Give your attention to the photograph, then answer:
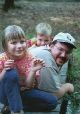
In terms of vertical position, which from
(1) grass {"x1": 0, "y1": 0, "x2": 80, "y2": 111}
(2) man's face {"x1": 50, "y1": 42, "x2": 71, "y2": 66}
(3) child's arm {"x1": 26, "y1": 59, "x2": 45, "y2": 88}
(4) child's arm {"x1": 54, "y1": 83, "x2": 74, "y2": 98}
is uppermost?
(1) grass {"x1": 0, "y1": 0, "x2": 80, "y2": 111}

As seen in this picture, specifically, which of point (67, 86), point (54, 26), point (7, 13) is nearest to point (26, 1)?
point (7, 13)

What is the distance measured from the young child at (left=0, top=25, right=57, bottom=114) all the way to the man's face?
0.25m

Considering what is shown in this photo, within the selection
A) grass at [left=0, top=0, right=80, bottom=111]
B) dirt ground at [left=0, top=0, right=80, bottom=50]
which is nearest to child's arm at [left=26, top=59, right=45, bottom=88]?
grass at [left=0, top=0, right=80, bottom=111]

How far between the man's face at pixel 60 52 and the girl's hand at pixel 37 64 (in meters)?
0.32

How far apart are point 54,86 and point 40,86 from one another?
0.48ft

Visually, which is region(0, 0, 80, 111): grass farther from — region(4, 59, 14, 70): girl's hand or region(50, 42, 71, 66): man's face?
region(4, 59, 14, 70): girl's hand

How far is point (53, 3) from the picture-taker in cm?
1825

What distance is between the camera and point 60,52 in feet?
14.6

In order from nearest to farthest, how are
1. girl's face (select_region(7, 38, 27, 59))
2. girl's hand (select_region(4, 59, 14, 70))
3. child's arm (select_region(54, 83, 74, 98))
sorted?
girl's hand (select_region(4, 59, 14, 70)), girl's face (select_region(7, 38, 27, 59)), child's arm (select_region(54, 83, 74, 98))

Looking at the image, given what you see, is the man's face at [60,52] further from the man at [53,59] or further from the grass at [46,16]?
the grass at [46,16]

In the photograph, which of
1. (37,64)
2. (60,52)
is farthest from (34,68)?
(60,52)

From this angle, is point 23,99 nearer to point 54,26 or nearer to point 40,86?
point 40,86

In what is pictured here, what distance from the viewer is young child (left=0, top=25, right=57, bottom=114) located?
13.7 ft

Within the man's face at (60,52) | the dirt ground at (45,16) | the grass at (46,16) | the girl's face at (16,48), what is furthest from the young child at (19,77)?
the dirt ground at (45,16)
